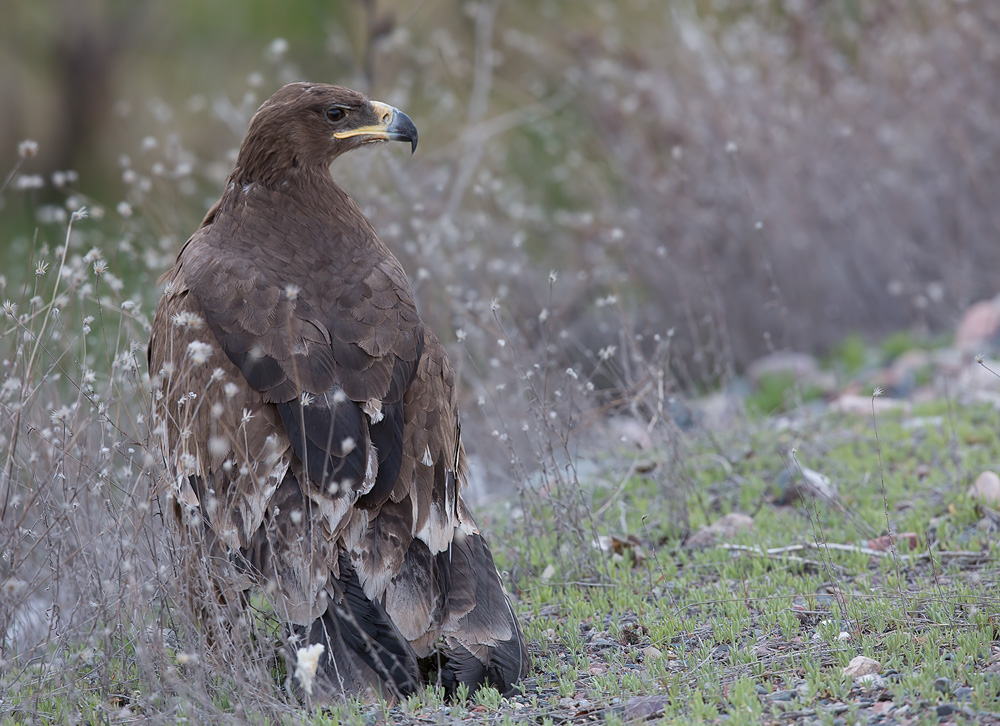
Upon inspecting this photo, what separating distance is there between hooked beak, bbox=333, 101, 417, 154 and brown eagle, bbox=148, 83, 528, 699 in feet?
1.69

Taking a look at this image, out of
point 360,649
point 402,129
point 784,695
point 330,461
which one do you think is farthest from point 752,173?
point 360,649

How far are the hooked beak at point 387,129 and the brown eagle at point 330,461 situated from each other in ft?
1.69

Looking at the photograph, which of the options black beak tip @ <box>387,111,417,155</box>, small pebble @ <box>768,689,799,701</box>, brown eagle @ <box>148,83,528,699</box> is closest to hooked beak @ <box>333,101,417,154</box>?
black beak tip @ <box>387,111,417,155</box>

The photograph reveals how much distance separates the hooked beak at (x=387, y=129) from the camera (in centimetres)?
412

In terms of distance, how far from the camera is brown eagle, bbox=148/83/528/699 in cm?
318

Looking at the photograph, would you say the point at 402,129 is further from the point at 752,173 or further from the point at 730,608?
the point at 752,173

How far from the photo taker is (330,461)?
3291 mm

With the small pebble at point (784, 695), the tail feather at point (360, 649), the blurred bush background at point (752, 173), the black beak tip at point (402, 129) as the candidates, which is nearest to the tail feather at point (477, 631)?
the tail feather at point (360, 649)

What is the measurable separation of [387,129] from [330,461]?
142cm

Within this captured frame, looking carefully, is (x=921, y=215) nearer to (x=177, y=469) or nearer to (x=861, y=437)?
(x=861, y=437)

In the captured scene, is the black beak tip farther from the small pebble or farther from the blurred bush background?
the blurred bush background

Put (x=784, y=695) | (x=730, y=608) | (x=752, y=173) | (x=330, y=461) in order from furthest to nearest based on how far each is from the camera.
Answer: (x=752, y=173)
(x=730, y=608)
(x=330, y=461)
(x=784, y=695)

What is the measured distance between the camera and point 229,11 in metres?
13.6

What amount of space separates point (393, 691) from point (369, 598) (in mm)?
273
